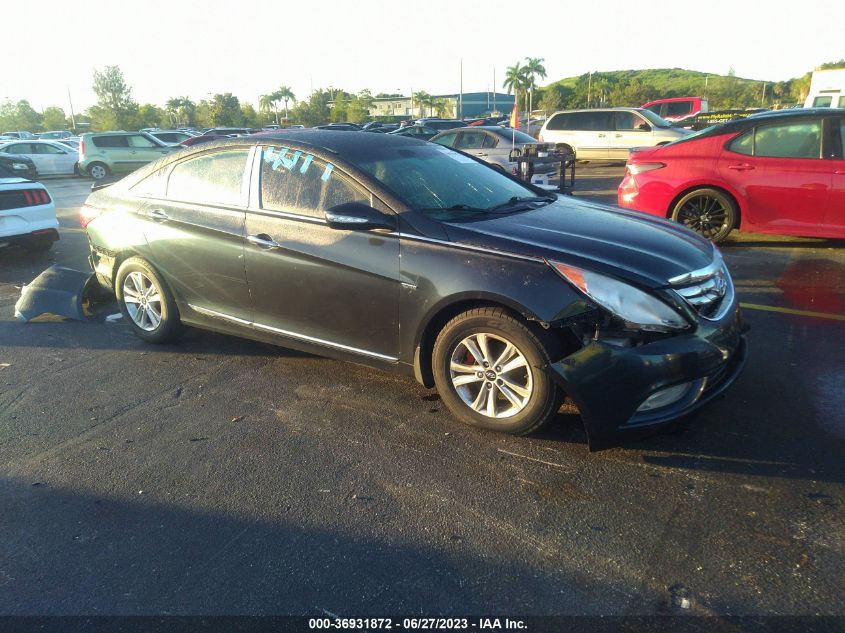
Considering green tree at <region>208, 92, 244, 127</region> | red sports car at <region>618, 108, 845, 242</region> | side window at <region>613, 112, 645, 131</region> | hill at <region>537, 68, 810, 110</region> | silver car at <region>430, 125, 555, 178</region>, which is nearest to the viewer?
red sports car at <region>618, 108, 845, 242</region>

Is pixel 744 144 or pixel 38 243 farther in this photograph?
pixel 38 243

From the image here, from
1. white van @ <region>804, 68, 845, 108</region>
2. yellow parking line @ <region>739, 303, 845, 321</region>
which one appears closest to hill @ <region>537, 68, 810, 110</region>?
white van @ <region>804, 68, 845, 108</region>

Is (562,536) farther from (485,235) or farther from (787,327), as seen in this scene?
(787,327)

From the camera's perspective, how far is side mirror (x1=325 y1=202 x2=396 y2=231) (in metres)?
3.66

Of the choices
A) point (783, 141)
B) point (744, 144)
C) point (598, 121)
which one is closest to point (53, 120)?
point (598, 121)

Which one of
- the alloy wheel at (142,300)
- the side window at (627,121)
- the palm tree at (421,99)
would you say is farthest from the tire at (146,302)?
the palm tree at (421,99)

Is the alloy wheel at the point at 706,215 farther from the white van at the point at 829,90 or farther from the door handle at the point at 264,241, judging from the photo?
the white van at the point at 829,90

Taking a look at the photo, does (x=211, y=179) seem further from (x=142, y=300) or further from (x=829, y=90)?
(x=829, y=90)

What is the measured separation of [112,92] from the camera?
63.3 meters

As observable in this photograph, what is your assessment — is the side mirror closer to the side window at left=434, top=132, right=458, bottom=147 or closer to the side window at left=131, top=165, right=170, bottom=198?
the side window at left=131, top=165, right=170, bottom=198

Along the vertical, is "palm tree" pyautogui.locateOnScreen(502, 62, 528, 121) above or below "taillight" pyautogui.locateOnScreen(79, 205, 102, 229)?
above

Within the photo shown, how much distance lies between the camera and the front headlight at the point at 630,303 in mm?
3121

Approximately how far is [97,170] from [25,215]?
52.5ft

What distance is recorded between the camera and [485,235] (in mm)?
3521
